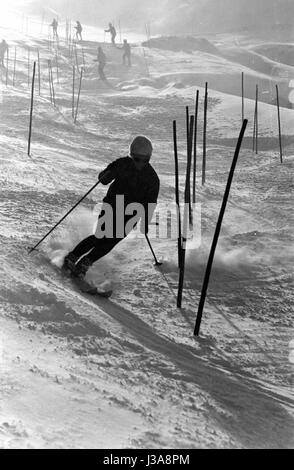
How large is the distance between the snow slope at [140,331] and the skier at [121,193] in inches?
12.3

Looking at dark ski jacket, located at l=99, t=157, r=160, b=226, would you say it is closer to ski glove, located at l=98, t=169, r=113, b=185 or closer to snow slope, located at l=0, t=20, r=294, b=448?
ski glove, located at l=98, t=169, r=113, b=185

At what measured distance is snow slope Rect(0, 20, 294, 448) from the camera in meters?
2.23

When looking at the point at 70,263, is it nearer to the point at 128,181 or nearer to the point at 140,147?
the point at 128,181

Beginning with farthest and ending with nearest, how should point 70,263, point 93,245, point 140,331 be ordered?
point 93,245, point 70,263, point 140,331

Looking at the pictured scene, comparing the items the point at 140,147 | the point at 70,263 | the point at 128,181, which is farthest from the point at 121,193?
the point at 70,263

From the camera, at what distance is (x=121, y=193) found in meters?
4.30

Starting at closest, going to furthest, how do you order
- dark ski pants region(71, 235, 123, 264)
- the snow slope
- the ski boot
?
1. the snow slope
2. the ski boot
3. dark ski pants region(71, 235, 123, 264)

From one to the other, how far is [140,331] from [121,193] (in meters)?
1.34

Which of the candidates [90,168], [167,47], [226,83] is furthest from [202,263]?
[167,47]

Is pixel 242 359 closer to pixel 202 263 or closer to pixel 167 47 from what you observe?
pixel 202 263

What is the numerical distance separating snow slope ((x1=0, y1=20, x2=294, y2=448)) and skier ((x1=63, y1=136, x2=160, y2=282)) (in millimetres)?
314

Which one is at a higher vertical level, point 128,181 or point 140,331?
point 128,181

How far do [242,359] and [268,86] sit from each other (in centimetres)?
2997

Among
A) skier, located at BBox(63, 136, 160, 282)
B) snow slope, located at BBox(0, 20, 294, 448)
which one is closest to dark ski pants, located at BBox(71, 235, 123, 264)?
skier, located at BBox(63, 136, 160, 282)
